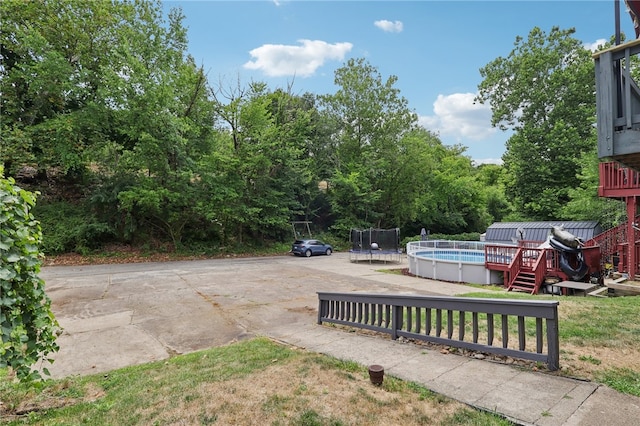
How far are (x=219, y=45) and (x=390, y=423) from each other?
1278 centimetres

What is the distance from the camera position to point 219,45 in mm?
11664

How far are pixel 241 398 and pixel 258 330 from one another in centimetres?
317

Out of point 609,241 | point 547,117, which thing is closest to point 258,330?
A: point 609,241

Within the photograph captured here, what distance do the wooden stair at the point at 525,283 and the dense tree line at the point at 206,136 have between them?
31.6ft

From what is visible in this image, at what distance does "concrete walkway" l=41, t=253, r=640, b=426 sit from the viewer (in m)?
2.57

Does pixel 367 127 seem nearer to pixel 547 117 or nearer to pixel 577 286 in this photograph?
pixel 547 117

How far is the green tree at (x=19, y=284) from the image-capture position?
2.04 meters

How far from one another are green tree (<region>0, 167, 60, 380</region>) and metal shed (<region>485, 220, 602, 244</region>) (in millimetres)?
17101

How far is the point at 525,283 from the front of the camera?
1095 cm

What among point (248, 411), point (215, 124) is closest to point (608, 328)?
point (248, 411)

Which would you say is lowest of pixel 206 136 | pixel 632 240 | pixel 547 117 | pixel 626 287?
pixel 626 287

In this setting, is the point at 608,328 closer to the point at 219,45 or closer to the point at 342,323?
the point at 342,323

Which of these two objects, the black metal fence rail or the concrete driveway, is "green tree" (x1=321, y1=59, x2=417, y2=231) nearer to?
the concrete driveway

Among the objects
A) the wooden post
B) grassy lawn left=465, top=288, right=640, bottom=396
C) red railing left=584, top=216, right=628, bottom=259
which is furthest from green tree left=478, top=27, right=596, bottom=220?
grassy lawn left=465, top=288, right=640, bottom=396
